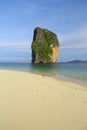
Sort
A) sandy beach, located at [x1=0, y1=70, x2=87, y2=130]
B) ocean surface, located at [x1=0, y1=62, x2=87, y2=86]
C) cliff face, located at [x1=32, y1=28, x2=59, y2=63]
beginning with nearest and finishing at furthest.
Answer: sandy beach, located at [x1=0, y1=70, x2=87, y2=130], ocean surface, located at [x1=0, y1=62, x2=87, y2=86], cliff face, located at [x1=32, y1=28, x2=59, y2=63]

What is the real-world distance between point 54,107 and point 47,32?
13923 cm

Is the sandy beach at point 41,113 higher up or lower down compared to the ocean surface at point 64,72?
higher up

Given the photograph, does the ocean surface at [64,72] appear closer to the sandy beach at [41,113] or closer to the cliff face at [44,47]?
the sandy beach at [41,113]

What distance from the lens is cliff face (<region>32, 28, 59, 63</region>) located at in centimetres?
13625

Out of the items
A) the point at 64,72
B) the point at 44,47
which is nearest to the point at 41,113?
the point at 64,72

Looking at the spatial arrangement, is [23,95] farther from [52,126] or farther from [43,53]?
[43,53]

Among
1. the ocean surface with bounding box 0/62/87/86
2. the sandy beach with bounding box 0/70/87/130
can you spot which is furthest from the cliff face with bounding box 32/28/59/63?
the sandy beach with bounding box 0/70/87/130

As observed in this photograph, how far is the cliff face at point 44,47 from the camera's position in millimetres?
136250

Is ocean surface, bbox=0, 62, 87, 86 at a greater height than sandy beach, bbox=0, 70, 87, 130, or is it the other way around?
sandy beach, bbox=0, 70, 87, 130

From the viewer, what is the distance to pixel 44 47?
456ft

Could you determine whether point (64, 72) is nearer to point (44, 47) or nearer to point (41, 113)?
point (41, 113)

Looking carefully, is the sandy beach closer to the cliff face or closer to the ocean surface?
the ocean surface

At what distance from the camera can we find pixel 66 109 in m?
8.70

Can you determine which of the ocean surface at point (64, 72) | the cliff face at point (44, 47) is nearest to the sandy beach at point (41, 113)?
the ocean surface at point (64, 72)
